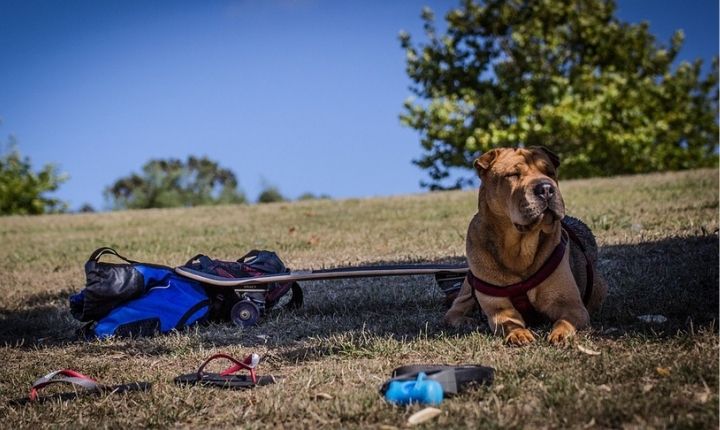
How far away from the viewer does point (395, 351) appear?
13.5 feet

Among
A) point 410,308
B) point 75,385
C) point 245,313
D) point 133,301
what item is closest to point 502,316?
point 410,308

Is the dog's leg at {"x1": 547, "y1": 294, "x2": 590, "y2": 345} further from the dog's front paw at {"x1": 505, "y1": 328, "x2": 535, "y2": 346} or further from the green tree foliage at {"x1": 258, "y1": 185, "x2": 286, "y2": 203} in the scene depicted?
the green tree foliage at {"x1": 258, "y1": 185, "x2": 286, "y2": 203}

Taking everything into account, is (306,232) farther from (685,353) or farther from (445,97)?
(445,97)

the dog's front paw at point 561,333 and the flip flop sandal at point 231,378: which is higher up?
the dog's front paw at point 561,333

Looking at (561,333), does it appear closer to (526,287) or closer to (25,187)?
(526,287)

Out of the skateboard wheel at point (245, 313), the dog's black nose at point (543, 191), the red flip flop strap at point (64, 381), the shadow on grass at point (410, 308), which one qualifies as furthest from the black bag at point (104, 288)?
the dog's black nose at point (543, 191)


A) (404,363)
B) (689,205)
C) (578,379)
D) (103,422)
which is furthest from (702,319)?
(689,205)

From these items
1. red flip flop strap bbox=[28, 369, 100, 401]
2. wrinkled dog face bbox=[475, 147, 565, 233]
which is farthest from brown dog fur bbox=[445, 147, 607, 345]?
red flip flop strap bbox=[28, 369, 100, 401]

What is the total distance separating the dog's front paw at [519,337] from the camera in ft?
13.1

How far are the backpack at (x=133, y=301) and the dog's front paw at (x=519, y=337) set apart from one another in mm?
2630

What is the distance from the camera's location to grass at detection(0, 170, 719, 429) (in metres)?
2.99

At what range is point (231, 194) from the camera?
30.2 metres

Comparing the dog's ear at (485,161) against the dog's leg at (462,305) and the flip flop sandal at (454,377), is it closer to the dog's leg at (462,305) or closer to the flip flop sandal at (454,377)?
the dog's leg at (462,305)

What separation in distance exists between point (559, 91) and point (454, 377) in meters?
25.7
